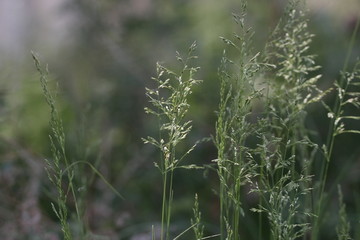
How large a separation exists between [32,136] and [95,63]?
0.50m

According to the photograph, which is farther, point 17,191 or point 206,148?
point 206,148

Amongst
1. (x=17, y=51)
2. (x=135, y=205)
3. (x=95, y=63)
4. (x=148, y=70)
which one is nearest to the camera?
(x=135, y=205)

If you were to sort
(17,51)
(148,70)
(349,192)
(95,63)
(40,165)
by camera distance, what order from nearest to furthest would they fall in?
(40,165) → (349,192) → (148,70) → (95,63) → (17,51)

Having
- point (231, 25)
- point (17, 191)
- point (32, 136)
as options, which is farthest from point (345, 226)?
point (231, 25)

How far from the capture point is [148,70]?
3336 millimetres

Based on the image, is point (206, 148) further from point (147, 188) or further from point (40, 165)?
point (40, 165)

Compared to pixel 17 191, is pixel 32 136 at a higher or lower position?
higher

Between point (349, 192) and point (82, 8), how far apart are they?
1.56 metres

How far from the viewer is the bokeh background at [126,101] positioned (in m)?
2.72

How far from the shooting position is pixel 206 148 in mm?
3076

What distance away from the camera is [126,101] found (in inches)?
132

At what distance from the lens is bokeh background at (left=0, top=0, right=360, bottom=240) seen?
2.72 metres

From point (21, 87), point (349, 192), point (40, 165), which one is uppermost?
point (21, 87)

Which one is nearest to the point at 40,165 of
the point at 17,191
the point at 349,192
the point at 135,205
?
the point at 17,191
